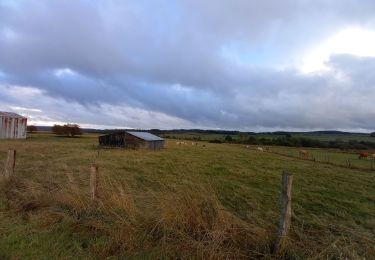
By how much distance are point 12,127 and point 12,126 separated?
0.20m

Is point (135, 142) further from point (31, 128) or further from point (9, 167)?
point (31, 128)

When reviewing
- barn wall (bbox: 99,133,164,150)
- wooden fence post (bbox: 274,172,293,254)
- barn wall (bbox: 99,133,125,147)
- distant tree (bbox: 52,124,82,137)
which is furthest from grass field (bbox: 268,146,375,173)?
distant tree (bbox: 52,124,82,137)

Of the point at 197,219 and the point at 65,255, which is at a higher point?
the point at 197,219

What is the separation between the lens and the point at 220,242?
19.3ft

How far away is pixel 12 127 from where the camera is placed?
65188 mm

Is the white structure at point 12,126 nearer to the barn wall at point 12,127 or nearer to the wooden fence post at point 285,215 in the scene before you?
the barn wall at point 12,127

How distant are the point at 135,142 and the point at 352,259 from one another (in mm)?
49636

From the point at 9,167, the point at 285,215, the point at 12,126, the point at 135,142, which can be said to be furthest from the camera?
the point at 12,126

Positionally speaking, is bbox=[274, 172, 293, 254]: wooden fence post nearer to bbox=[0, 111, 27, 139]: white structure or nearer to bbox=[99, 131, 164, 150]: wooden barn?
bbox=[99, 131, 164, 150]: wooden barn

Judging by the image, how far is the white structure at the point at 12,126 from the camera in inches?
2485

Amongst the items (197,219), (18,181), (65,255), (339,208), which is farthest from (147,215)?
(339,208)

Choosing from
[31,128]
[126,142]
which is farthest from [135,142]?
[31,128]

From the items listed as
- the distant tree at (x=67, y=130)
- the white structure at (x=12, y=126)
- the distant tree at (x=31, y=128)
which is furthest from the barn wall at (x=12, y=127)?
the distant tree at (x=31, y=128)

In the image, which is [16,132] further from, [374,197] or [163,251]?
[163,251]
